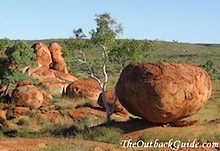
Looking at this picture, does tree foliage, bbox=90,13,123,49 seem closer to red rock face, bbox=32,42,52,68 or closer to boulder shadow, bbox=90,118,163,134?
boulder shadow, bbox=90,118,163,134

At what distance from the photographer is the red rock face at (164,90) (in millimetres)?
18672

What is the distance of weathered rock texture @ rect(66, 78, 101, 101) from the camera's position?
112 ft

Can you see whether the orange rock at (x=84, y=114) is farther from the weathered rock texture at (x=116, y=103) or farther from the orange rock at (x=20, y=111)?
the orange rock at (x=20, y=111)

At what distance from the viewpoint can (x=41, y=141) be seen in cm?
1524

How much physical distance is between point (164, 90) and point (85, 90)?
16511 millimetres

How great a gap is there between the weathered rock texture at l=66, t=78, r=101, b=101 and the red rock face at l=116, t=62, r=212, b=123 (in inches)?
564

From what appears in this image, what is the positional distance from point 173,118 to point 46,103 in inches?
614

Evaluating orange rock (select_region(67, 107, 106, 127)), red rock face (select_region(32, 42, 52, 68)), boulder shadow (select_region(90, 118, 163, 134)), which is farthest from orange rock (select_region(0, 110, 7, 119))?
red rock face (select_region(32, 42, 52, 68))

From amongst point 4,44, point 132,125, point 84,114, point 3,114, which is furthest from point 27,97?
point 132,125

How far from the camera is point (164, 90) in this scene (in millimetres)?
18562

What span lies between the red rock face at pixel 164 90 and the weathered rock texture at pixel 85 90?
14313 millimetres

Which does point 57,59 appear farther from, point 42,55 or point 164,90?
point 164,90

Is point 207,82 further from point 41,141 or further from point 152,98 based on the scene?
point 41,141

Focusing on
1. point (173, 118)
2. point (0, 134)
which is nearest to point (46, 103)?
point (0, 134)
